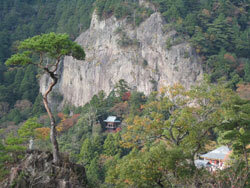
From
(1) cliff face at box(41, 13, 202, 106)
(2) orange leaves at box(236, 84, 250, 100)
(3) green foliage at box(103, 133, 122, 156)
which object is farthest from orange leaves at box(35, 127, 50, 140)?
(2) orange leaves at box(236, 84, 250, 100)

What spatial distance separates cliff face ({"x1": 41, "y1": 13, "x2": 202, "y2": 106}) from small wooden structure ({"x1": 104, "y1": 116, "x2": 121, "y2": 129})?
6.00 meters

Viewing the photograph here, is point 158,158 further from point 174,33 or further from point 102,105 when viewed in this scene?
point 174,33

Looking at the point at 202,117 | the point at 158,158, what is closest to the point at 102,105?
the point at 202,117

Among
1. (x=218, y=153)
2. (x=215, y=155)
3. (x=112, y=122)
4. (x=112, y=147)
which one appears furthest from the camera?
(x=112, y=122)

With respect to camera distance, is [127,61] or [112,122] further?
[127,61]

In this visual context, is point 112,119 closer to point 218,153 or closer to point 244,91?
point 244,91

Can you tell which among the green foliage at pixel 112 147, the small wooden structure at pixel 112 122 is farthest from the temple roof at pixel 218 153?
the small wooden structure at pixel 112 122

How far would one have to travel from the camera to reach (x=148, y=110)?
2173cm

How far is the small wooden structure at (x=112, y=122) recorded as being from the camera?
3388 centimetres

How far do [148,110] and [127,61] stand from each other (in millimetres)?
19925

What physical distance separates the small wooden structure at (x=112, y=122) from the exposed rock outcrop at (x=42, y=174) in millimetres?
22818

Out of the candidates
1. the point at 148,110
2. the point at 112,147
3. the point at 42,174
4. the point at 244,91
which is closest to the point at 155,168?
the point at 42,174

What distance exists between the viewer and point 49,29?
62781mm

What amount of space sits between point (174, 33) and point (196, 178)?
95.4 ft
